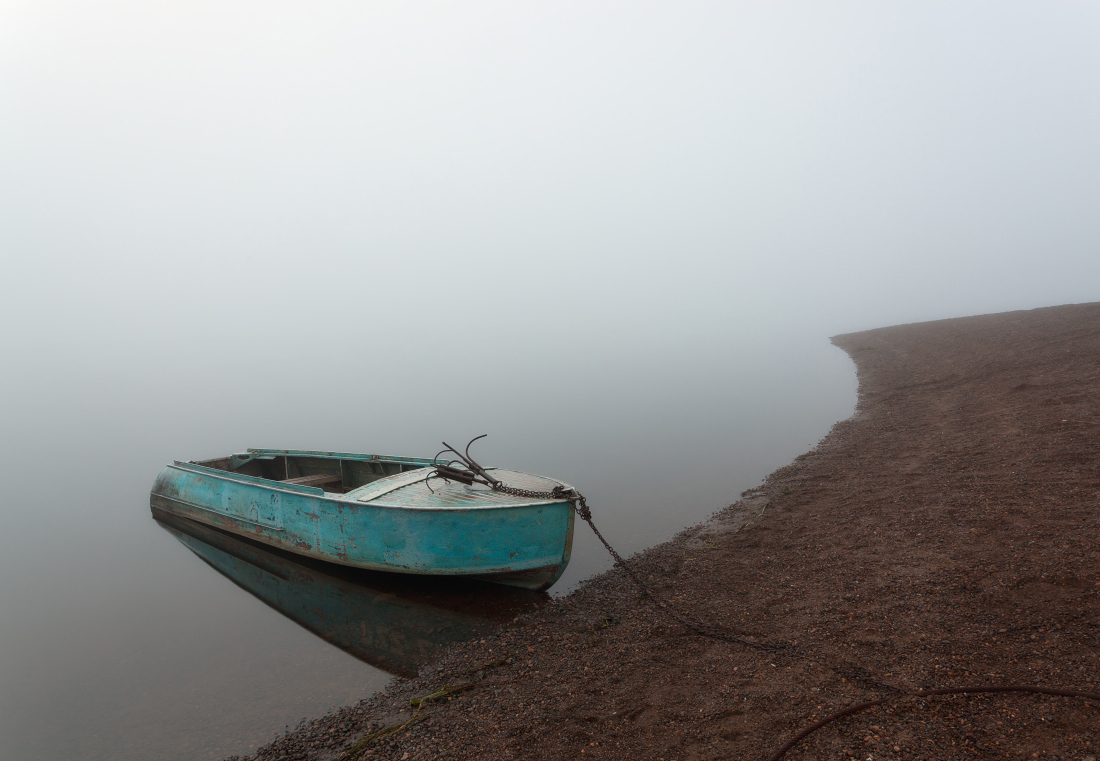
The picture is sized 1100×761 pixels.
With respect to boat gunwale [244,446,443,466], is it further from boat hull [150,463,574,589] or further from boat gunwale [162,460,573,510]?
boat hull [150,463,574,589]

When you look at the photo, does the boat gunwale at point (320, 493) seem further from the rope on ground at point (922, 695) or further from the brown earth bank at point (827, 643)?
the rope on ground at point (922, 695)

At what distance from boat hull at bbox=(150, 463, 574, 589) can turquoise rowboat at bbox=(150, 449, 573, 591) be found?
0.01 meters

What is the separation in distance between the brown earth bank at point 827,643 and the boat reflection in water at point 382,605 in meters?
0.64

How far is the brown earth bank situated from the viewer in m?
3.73

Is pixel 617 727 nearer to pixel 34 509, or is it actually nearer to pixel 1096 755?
pixel 1096 755

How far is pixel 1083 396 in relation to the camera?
1130cm

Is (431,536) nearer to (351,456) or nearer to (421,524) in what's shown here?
(421,524)

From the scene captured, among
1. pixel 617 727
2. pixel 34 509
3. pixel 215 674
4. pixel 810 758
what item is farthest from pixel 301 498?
pixel 34 509

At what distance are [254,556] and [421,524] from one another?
17.4 feet

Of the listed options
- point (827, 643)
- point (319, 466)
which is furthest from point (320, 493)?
point (827, 643)

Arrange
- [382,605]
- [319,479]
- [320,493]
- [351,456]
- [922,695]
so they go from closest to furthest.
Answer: [922,695]
[382,605]
[320,493]
[319,479]
[351,456]

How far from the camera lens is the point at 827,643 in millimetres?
4863

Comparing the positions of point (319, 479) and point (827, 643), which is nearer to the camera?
point (827, 643)

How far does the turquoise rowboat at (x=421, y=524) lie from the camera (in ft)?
23.9
